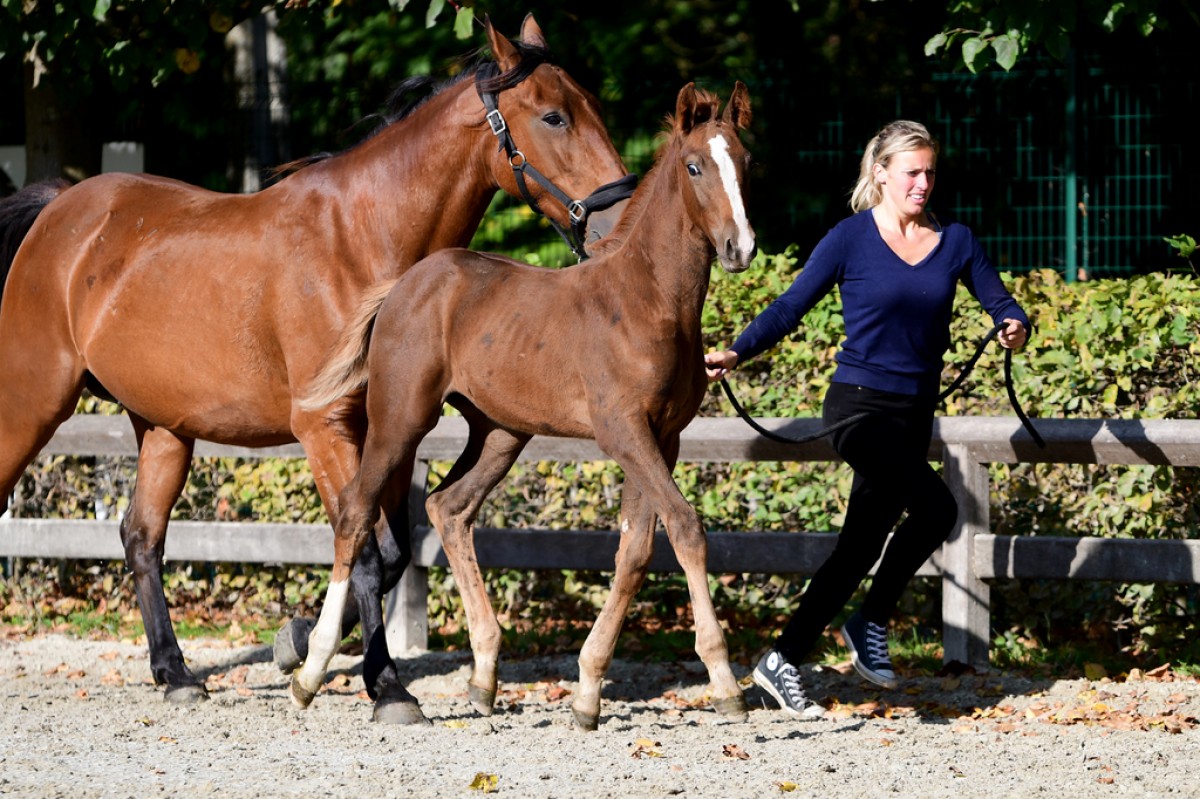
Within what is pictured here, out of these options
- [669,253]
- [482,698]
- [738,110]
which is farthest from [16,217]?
[738,110]

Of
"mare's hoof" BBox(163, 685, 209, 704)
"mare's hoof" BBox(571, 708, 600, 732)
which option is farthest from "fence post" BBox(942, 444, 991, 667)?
"mare's hoof" BBox(163, 685, 209, 704)

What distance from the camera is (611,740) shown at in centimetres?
514

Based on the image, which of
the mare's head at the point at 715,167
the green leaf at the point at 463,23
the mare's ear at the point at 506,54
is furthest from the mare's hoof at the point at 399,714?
the green leaf at the point at 463,23

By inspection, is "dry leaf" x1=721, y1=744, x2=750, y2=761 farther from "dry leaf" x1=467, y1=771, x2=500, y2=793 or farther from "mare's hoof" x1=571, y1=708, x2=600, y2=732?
"dry leaf" x1=467, y1=771, x2=500, y2=793

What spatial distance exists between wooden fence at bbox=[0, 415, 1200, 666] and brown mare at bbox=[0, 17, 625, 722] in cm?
97

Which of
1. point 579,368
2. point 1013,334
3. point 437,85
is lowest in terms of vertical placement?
point 579,368

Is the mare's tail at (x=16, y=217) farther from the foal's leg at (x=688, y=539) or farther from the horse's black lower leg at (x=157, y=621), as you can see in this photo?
the foal's leg at (x=688, y=539)

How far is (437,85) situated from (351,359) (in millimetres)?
1281

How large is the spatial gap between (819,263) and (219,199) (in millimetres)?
2318

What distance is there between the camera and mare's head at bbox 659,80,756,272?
4.45 metres

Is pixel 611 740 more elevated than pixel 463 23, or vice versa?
pixel 463 23

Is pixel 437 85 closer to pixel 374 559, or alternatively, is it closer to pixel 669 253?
pixel 669 253

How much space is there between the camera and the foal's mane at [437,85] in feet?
17.8

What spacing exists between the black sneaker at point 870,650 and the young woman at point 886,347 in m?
0.02
